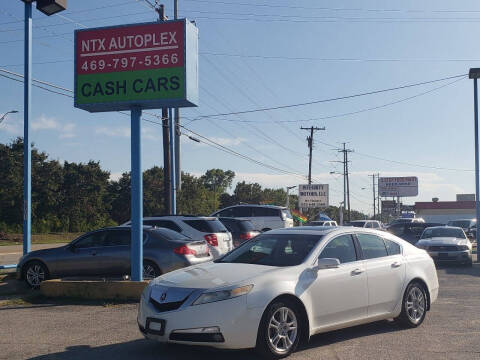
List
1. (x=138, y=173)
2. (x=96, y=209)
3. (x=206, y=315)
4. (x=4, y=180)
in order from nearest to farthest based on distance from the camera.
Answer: (x=206, y=315) < (x=138, y=173) < (x=4, y=180) < (x=96, y=209)

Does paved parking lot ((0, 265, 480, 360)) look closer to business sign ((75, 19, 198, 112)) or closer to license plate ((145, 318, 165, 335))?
license plate ((145, 318, 165, 335))

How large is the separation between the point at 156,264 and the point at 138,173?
1.99 m

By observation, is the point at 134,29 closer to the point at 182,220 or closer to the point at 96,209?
the point at 182,220

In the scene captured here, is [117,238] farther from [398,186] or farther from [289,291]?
[398,186]

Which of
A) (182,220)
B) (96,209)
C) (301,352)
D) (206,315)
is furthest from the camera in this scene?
(96,209)

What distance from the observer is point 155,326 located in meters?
6.49

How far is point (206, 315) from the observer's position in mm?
6238

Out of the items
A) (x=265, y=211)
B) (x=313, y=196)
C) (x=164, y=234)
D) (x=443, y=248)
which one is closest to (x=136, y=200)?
(x=164, y=234)

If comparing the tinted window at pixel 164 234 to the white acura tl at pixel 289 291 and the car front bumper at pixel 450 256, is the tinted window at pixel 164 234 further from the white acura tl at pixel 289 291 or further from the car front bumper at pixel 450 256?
the car front bumper at pixel 450 256

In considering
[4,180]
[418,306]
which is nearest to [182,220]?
[418,306]

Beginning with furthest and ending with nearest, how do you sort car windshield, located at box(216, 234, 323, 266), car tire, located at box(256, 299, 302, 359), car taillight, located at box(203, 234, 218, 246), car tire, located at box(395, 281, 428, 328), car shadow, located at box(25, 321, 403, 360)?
car taillight, located at box(203, 234, 218, 246), car tire, located at box(395, 281, 428, 328), car windshield, located at box(216, 234, 323, 266), car shadow, located at box(25, 321, 403, 360), car tire, located at box(256, 299, 302, 359)

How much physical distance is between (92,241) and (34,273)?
1.45 m

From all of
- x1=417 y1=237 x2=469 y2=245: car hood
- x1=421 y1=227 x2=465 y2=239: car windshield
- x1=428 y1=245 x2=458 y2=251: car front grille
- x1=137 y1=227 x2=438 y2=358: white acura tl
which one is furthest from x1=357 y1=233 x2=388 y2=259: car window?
Answer: x1=421 y1=227 x2=465 y2=239: car windshield

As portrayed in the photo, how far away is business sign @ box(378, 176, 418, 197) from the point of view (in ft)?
282
